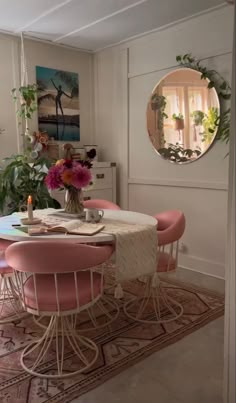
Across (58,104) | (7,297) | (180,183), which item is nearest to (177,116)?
(180,183)

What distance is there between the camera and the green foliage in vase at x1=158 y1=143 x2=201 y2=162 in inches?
142

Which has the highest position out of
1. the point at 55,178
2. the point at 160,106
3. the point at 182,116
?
the point at 160,106

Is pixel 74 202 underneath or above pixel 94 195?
above

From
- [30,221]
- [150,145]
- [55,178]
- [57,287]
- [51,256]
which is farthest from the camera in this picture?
[150,145]

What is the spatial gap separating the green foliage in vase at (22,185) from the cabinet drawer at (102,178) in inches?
25.4

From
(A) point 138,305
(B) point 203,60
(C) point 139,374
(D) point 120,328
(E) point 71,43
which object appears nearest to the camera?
(C) point 139,374

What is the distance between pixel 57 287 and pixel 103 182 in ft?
8.05

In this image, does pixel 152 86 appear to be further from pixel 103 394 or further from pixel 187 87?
pixel 103 394

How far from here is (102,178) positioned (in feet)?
13.9

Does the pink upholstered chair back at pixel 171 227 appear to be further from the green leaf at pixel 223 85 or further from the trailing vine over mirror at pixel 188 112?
the green leaf at pixel 223 85

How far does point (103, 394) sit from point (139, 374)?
25cm

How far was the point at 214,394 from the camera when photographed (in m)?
1.80

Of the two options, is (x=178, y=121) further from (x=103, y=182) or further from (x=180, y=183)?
(x=103, y=182)

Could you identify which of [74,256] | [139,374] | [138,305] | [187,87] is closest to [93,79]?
[187,87]
